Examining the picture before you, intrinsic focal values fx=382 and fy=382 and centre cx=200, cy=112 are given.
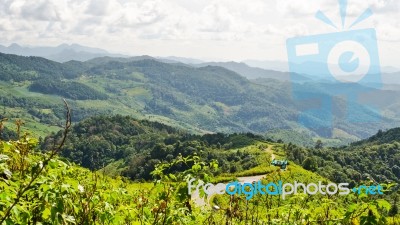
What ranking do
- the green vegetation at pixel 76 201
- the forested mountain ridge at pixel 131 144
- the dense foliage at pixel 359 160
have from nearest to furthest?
the green vegetation at pixel 76 201, the dense foliage at pixel 359 160, the forested mountain ridge at pixel 131 144

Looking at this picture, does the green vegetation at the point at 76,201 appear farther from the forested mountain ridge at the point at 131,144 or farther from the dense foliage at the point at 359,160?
the forested mountain ridge at the point at 131,144

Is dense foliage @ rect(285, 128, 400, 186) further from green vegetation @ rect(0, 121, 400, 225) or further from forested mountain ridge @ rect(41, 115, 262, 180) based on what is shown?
green vegetation @ rect(0, 121, 400, 225)

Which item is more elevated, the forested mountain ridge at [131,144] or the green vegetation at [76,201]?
the green vegetation at [76,201]

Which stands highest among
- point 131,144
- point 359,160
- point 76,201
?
point 76,201

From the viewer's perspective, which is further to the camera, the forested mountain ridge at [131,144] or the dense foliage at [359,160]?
the forested mountain ridge at [131,144]

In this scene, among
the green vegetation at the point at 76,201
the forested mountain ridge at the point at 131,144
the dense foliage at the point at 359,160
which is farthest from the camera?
the forested mountain ridge at the point at 131,144

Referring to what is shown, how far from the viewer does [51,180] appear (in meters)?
3.77

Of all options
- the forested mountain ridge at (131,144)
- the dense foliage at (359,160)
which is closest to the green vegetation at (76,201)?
the dense foliage at (359,160)

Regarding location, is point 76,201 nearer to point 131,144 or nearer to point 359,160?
point 359,160

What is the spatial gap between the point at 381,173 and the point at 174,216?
117756 millimetres

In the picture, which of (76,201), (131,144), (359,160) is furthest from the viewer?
(131,144)

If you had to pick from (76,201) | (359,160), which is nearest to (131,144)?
(359,160)

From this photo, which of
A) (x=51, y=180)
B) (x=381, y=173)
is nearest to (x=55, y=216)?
(x=51, y=180)

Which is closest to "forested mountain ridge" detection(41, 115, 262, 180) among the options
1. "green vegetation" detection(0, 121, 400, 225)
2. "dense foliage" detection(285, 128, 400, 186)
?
"dense foliage" detection(285, 128, 400, 186)
